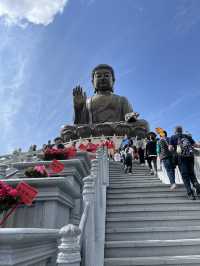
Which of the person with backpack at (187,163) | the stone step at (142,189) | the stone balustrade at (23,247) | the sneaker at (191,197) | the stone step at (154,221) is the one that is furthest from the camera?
the stone step at (142,189)

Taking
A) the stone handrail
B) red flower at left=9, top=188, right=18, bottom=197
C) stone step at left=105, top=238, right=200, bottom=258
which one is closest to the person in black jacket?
stone step at left=105, top=238, right=200, bottom=258

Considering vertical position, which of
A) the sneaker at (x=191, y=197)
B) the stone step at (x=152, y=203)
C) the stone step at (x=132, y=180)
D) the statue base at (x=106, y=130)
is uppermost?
the statue base at (x=106, y=130)

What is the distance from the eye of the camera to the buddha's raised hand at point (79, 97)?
22141mm

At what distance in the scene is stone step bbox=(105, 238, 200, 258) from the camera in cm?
416

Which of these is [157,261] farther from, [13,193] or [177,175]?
[177,175]

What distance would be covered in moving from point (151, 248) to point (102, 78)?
2132cm

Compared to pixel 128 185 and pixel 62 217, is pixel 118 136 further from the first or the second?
pixel 62 217

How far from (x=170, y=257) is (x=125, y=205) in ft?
6.55

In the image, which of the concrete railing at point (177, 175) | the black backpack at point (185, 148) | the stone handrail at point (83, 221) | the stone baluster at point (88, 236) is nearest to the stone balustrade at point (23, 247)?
the stone handrail at point (83, 221)

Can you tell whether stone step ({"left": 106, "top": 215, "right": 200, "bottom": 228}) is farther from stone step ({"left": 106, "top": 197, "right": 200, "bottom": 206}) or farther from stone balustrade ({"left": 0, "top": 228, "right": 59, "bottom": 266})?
stone balustrade ({"left": 0, "top": 228, "right": 59, "bottom": 266})

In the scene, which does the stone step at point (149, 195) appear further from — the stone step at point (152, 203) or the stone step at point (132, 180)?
the stone step at point (132, 180)

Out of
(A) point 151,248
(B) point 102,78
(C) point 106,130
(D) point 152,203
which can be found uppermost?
(B) point 102,78

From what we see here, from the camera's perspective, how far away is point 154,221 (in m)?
5.07

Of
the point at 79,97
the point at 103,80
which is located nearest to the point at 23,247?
the point at 79,97
